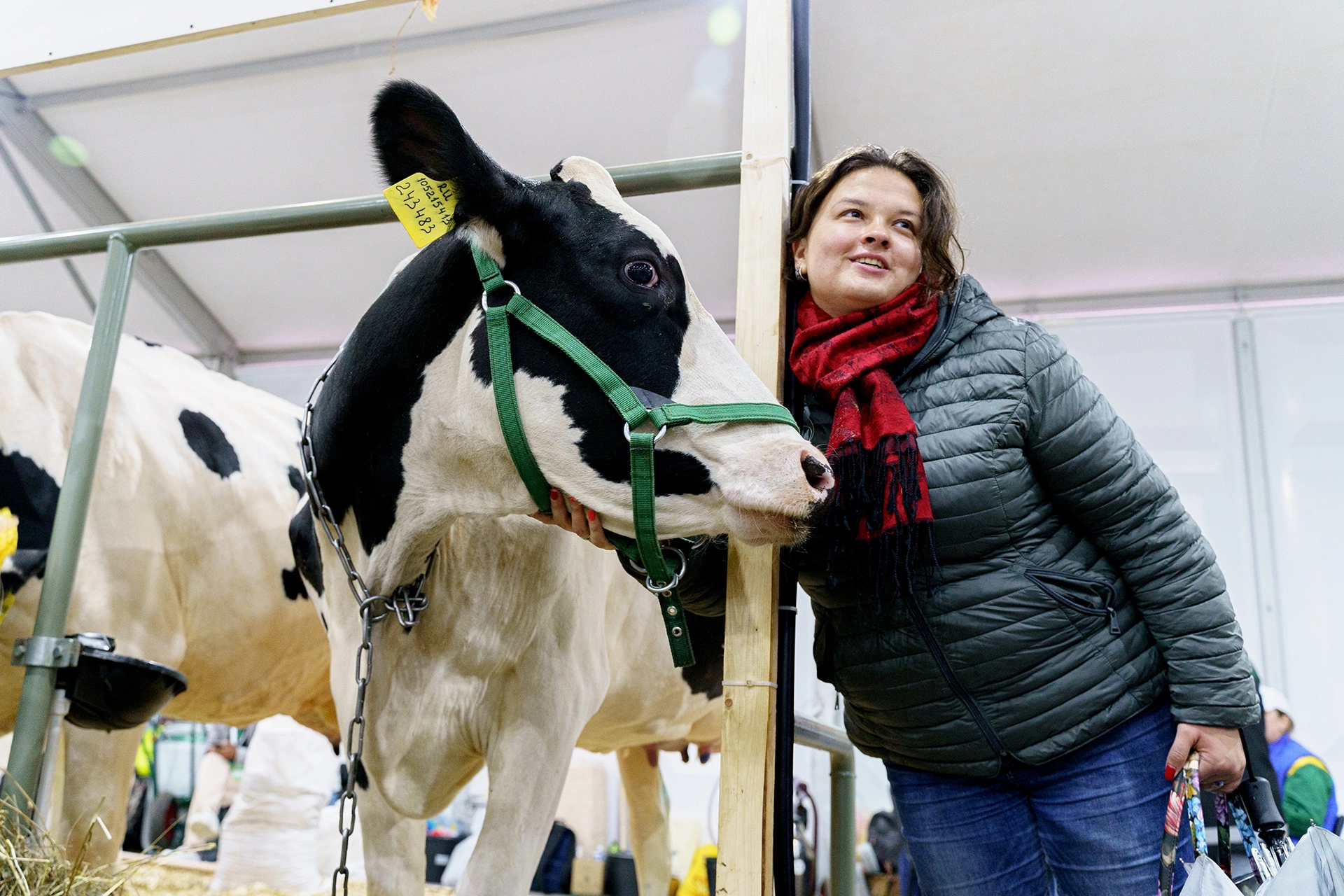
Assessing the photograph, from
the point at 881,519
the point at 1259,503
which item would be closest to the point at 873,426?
the point at 881,519

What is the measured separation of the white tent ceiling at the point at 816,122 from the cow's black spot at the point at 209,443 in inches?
121

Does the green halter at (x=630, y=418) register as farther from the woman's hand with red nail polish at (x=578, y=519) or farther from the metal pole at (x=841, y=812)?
the metal pole at (x=841, y=812)

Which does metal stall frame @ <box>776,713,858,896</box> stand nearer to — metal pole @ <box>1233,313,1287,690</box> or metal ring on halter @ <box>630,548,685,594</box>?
metal ring on halter @ <box>630,548,685,594</box>

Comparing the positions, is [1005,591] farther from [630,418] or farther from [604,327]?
[604,327]

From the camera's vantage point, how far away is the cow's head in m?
1.47

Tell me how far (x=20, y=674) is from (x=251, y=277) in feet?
14.6

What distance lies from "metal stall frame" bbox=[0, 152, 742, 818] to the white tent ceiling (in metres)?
3.66

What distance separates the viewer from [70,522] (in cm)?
217

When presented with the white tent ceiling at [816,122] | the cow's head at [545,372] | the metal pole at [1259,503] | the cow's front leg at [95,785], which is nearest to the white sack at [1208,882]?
the cow's head at [545,372]

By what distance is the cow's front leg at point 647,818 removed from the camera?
370cm

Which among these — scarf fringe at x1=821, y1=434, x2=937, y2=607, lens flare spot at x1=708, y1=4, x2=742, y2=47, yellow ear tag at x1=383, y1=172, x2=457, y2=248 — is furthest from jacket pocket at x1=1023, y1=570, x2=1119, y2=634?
lens flare spot at x1=708, y1=4, x2=742, y2=47

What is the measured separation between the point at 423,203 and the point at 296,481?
2246 mm

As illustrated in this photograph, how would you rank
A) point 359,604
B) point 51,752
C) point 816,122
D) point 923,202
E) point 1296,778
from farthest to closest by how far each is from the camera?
point 816,122 → point 1296,778 → point 51,752 → point 359,604 → point 923,202

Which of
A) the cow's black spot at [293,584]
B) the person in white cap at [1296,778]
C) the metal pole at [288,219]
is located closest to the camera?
the metal pole at [288,219]
